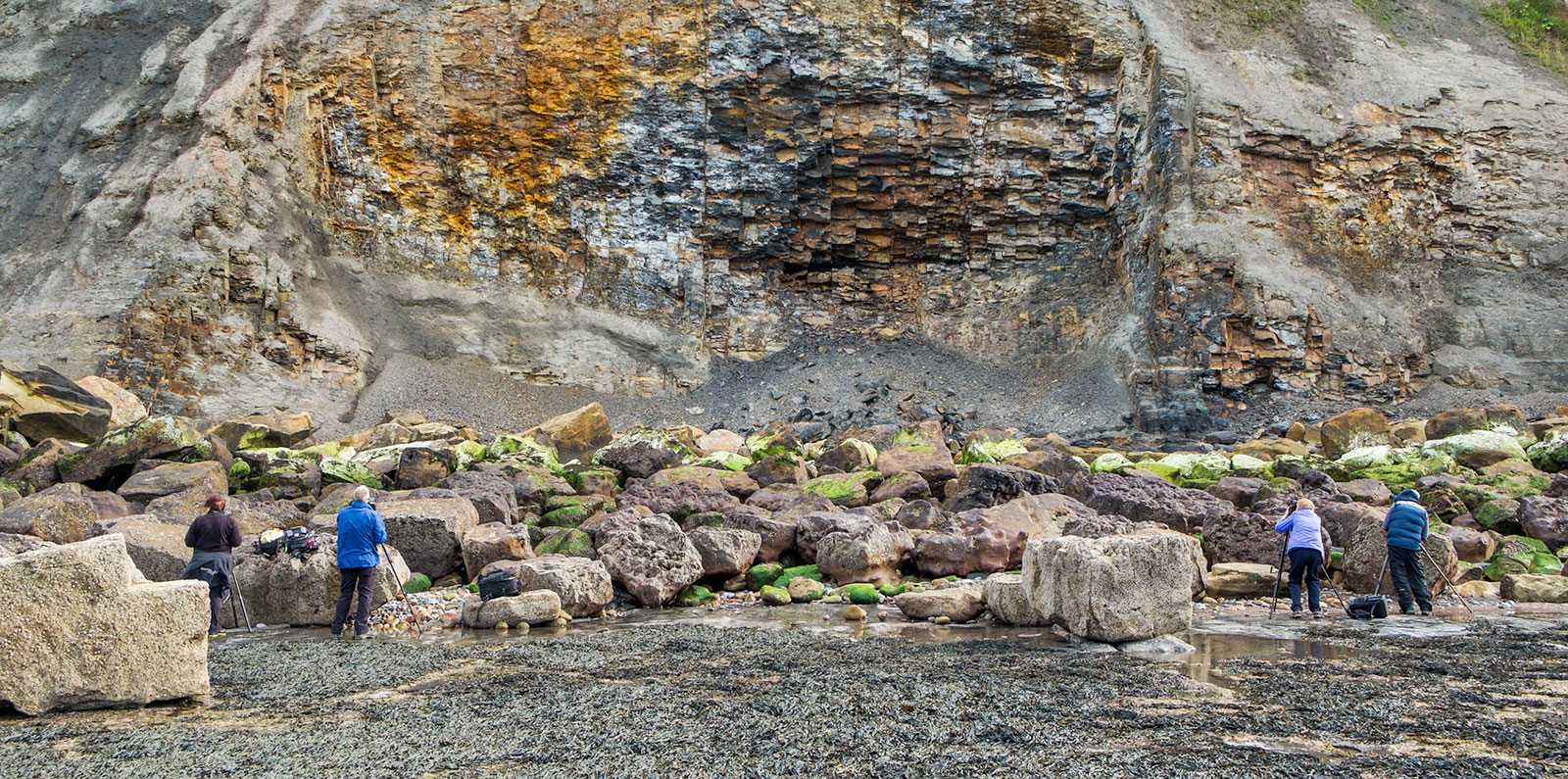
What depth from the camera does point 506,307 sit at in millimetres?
25422

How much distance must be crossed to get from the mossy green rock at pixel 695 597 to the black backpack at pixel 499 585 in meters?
1.57

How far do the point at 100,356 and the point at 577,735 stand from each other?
20.1 metres

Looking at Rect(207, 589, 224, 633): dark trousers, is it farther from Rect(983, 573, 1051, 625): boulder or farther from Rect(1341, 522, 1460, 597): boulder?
Rect(1341, 522, 1460, 597): boulder

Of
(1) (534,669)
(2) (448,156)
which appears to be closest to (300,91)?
(2) (448,156)

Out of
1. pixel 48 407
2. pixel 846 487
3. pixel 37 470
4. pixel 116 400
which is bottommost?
pixel 37 470

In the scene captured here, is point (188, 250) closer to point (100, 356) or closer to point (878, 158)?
point (100, 356)

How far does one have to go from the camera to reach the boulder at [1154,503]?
36.4ft

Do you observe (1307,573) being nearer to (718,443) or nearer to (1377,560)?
(1377,560)

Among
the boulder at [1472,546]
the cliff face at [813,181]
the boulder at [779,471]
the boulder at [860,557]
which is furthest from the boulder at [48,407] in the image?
the boulder at [1472,546]

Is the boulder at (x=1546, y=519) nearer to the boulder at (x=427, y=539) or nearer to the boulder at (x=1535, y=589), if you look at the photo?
the boulder at (x=1535, y=589)

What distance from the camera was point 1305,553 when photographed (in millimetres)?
8602

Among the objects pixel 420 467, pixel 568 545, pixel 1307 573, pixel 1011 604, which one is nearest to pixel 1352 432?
pixel 1307 573

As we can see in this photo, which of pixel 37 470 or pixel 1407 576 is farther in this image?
pixel 37 470

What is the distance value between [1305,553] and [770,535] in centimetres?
498
